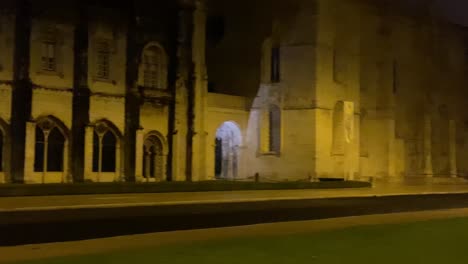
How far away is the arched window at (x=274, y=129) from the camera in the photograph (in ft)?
176

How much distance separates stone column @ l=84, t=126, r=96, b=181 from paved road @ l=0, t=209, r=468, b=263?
2012 centimetres

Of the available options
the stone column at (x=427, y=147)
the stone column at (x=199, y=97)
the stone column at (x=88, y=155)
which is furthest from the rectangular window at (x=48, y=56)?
the stone column at (x=427, y=147)

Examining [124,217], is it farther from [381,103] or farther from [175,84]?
[381,103]

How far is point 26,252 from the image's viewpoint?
15.8 m

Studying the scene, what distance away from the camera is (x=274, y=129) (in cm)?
5428

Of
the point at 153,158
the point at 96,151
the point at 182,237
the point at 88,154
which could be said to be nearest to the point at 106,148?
the point at 96,151

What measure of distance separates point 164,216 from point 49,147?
19346 millimetres

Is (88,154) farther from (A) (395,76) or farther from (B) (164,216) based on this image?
(A) (395,76)

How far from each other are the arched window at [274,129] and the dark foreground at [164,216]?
63.9 feet

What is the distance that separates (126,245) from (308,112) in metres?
36.2

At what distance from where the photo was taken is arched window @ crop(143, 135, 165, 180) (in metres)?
46.4

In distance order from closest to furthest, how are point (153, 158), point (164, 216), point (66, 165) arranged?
point (164, 216) < point (66, 165) < point (153, 158)

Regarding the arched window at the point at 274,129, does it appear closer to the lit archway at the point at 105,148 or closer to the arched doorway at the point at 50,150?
the lit archway at the point at 105,148

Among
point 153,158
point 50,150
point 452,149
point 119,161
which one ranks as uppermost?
point 452,149
